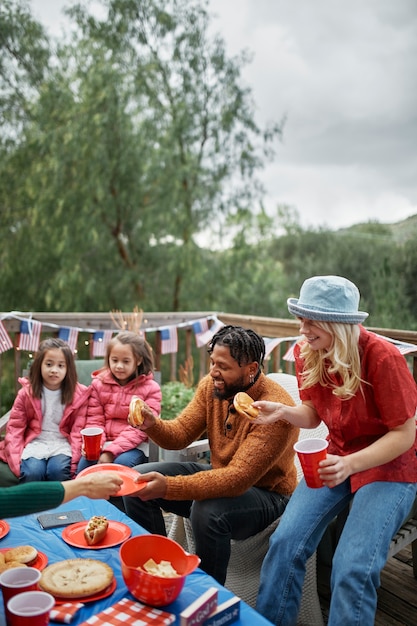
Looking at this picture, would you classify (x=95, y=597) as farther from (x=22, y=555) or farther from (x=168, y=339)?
(x=168, y=339)

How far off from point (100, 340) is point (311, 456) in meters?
2.88

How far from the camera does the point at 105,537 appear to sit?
5.64 ft

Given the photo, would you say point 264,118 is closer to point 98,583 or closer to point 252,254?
point 252,254

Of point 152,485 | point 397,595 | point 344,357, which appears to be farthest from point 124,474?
point 397,595

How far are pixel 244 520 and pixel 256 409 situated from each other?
46 cm

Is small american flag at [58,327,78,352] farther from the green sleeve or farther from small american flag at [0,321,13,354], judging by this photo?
the green sleeve

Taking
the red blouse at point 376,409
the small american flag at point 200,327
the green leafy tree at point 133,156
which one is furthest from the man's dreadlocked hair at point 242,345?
the green leafy tree at point 133,156

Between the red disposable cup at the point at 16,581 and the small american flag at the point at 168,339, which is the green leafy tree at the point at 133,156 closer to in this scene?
the small american flag at the point at 168,339

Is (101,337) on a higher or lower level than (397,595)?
higher

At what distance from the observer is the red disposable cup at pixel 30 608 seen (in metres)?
1.15

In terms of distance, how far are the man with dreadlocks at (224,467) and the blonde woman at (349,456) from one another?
0.17 m

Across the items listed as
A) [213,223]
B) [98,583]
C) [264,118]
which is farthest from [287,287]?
[98,583]

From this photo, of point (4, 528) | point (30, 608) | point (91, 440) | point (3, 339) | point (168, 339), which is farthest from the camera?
point (168, 339)

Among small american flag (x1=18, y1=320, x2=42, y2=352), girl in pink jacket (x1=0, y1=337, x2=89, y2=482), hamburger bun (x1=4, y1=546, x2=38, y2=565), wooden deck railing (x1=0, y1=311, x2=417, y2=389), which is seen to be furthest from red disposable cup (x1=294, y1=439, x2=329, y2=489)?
small american flag (x1=18, y1=320, x2=42, y2=352)
